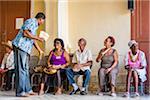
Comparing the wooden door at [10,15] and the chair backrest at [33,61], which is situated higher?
the wooden door at [10,15]

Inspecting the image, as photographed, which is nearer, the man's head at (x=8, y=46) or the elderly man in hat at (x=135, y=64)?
the elderly man in hat at (x=135, y=64)

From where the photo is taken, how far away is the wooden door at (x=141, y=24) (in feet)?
21.9

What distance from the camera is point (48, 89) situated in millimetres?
6375

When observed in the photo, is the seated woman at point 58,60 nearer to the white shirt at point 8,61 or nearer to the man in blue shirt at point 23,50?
the man in blue shirt at point 23,50

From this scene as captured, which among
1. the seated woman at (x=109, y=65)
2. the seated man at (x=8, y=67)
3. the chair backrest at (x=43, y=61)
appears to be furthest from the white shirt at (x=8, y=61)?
the seated woman at (x=109, y=65)

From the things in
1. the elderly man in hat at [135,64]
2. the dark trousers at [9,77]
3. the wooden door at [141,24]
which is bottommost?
the dark trousers at [9,77]

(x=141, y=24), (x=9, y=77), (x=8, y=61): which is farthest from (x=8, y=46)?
(x=141, y=24)

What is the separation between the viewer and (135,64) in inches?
239

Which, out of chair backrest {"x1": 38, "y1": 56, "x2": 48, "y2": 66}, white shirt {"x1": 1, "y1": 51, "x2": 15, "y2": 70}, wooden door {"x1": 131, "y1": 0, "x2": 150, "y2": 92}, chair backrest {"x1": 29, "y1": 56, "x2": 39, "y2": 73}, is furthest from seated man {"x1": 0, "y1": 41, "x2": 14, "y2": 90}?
wooden door {"x1": 131, "y1": 0, "x2": 150, "y2": 92}

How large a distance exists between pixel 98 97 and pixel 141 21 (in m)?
1.91

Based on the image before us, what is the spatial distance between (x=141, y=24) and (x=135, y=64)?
1015 mm

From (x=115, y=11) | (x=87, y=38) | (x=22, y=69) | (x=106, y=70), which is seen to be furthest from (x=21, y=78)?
(x=115, y=11)

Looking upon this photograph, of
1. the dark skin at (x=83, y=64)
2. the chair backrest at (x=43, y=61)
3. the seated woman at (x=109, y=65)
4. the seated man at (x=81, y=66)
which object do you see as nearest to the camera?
the seated woman at (x=109, y=65)

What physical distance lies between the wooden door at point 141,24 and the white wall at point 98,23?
12cm
